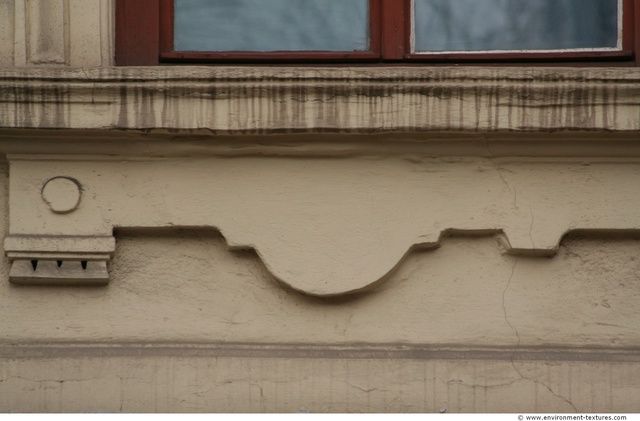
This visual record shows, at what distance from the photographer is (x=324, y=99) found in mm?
3609

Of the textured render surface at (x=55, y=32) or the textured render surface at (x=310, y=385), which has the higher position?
the textured render surface at (x=55, y=32)

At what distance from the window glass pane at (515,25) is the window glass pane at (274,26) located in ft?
0.73

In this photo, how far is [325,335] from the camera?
3.65 meters

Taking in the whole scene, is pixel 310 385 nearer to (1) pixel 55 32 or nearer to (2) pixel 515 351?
(2) pixel 515 351

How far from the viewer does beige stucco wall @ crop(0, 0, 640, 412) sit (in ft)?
11.7

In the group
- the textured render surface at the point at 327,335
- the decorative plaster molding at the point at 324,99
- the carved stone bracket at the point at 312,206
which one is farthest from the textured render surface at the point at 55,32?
the textured render surface at the point at 327,335

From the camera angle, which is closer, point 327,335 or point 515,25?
point 327,335

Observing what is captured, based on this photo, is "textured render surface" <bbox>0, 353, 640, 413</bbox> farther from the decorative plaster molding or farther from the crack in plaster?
the decorative plaster molding

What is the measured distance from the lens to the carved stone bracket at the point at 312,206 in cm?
365

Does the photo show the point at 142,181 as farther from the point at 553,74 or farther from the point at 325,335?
the point at 553,74

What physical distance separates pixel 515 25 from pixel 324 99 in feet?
2.42

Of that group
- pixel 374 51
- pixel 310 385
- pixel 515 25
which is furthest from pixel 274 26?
pixel 310 385

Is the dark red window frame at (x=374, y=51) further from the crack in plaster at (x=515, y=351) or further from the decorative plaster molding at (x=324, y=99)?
the crack in plaster at (x=515, y=351)

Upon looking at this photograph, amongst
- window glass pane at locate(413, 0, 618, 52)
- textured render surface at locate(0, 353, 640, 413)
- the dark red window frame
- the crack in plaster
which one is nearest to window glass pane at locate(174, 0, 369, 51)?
the dark red window frame
